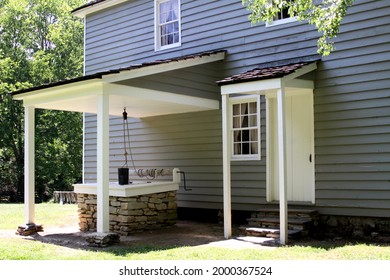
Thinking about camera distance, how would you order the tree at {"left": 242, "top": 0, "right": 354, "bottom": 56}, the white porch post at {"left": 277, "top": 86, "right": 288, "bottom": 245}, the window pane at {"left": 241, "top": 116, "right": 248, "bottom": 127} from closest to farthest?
the tree at {"left": 242, "top": 0, "right": 354, "bottom": 56}
the white porch post at {"left": 277, "top": 86, "right": 288, "bottom": 245}
the window pane at {"left": 241, "top": 116, "right": 248, "bottom": 127}

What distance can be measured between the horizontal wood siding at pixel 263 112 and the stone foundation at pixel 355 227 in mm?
150

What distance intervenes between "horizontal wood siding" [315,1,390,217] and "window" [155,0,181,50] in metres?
4.61

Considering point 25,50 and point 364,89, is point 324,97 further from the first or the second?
point 25,50

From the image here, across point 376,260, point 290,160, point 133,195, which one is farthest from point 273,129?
point 376,260

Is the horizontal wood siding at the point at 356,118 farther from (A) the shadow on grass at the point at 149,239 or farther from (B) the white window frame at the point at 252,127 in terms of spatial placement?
(A) the shadow on grass at the point at 149,239

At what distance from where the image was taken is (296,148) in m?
10.4

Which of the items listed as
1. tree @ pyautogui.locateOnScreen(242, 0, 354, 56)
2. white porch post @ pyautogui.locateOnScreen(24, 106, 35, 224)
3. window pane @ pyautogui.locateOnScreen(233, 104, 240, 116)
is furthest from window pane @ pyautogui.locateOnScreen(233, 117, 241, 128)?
white porch post @ pyautogui.locateOnScreen(24, 106, 35, 224)

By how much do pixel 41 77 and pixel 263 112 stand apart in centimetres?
1733

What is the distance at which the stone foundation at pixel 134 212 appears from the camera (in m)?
10.2

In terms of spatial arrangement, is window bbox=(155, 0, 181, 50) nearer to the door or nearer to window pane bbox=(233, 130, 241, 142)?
window pane bbox=(233, 130, 241, 142)

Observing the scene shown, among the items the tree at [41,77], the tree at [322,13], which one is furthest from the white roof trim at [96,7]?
the tree at [41,77]

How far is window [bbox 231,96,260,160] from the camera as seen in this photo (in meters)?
11.0

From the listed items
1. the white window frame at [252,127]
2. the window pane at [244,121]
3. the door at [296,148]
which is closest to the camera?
the door at [296,148]

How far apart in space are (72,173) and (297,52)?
60.2 ft
